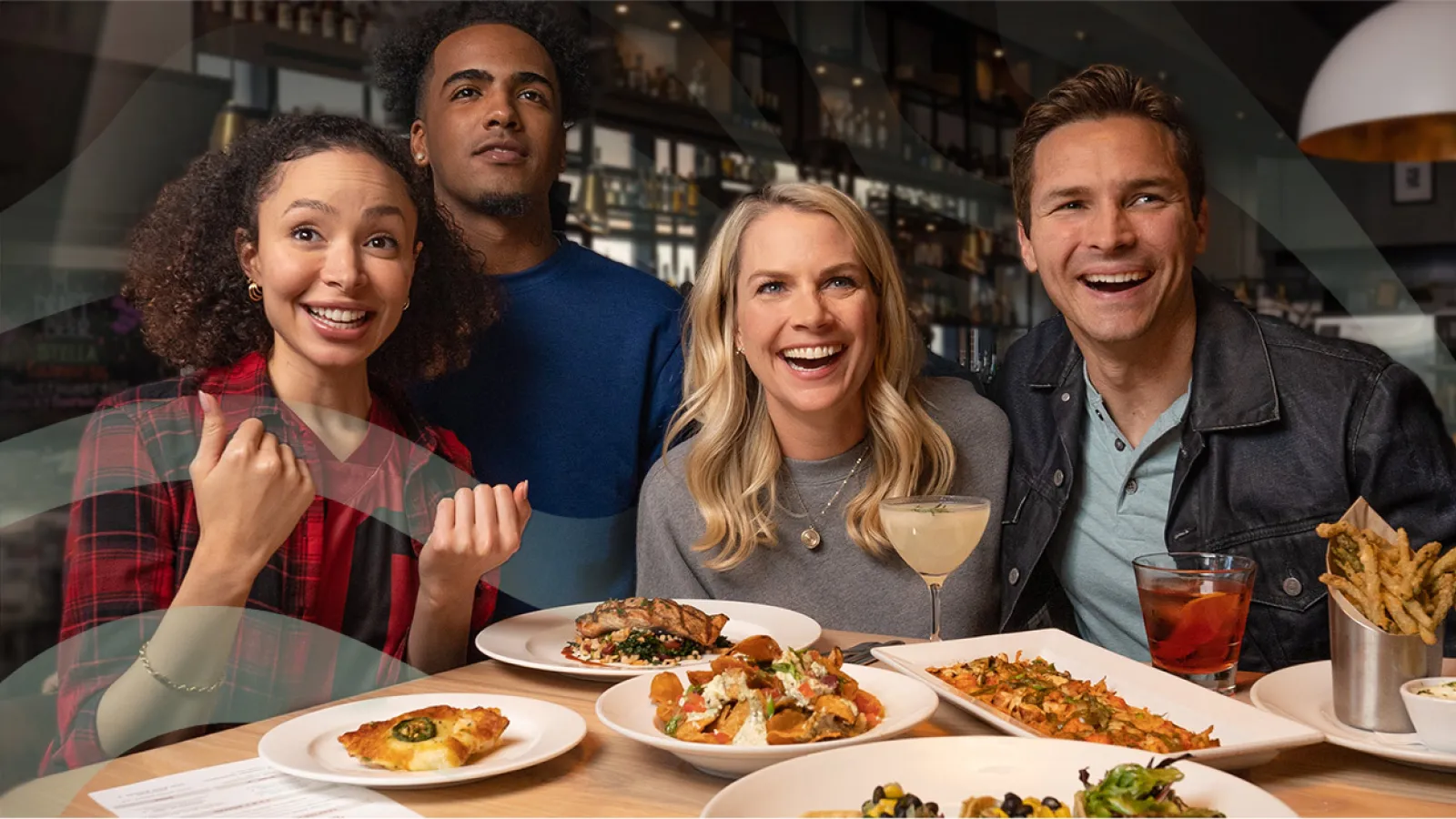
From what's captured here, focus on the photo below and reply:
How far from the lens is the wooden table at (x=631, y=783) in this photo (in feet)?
3.62

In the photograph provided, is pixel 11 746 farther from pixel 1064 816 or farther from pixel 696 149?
pixel 696 149

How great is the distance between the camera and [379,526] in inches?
86.4

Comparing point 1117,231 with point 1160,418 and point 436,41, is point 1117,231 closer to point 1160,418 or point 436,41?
point 1160,418

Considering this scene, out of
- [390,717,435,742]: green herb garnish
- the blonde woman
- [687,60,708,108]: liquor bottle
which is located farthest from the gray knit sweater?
[687,60,708,108]: liquor bottle

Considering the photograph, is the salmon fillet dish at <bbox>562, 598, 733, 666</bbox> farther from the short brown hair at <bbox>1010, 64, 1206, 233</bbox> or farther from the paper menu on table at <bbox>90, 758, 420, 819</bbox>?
the short brown hair at <bbox>1010, 64, 1206, 233</bbox>

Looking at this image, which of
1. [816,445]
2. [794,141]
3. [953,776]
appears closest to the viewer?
[953,776]

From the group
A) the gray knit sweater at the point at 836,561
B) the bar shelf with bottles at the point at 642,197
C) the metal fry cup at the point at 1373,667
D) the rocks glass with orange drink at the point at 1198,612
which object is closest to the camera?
the metal fry cup at the point at 1373,667

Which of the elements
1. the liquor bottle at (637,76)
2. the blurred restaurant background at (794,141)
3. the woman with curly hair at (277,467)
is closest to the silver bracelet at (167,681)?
the woman with curly hair at (277,467)

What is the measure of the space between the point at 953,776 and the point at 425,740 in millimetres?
510

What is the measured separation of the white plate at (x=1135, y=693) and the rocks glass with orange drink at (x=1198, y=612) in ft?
0.17

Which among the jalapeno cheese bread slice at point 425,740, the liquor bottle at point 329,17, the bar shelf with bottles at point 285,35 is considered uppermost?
the liquor bottle at point 329,17

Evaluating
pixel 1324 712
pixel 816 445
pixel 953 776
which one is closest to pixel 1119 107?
pixel 816 445

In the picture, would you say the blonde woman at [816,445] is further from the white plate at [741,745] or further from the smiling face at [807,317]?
the white plate at [741,745]

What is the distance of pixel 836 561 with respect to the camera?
2250mm
